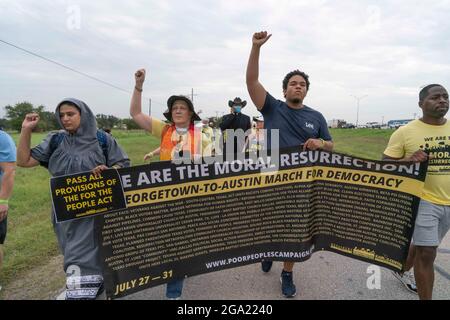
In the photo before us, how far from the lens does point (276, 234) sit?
2.97 m

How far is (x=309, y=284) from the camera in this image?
3305 millimetres

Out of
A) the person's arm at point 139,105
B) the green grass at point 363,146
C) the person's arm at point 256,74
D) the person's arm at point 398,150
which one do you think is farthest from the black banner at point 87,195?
the green grass at point 363,146

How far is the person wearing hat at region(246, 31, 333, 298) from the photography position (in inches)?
121

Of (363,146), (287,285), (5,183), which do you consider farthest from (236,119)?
(363,146)

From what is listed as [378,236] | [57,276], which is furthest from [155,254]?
[378,236]

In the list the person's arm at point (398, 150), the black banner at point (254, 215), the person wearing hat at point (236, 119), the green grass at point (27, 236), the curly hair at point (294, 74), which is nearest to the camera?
the black banner at point (254, 215)

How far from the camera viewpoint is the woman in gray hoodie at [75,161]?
8.64 ft

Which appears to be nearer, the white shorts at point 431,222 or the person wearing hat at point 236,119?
the white shorts at point 431,222

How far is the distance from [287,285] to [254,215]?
2.68 ft

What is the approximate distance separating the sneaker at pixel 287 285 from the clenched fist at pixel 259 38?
213 centimetres

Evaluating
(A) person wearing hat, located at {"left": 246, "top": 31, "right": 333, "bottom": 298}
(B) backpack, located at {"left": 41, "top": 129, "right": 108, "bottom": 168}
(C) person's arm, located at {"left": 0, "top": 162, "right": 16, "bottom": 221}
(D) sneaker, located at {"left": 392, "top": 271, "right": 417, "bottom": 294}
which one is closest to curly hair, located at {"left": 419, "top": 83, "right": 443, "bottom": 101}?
(A) person wearing hat, located at {"left": 246, "top": 31, "right": 333, "bottom": 298}

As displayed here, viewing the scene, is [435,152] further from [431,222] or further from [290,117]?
[290,117]

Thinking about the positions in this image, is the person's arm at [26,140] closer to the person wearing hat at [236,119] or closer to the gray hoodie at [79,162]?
the gray hoodie at [79,162]
